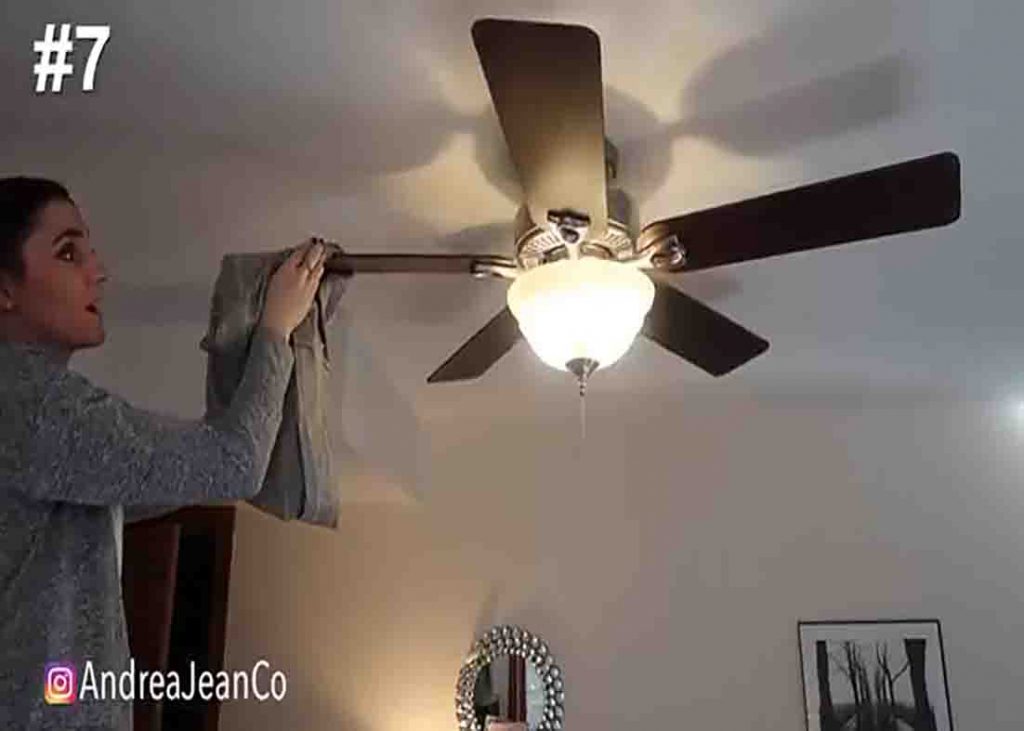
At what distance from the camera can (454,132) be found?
1.75 m

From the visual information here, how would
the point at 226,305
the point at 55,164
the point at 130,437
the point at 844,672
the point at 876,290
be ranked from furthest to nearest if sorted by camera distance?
the point at 844,672
the point at 876,290
the point at 55,164
the point at 226,305
the point at 130,437

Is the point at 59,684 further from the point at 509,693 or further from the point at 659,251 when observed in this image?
the point at 509,693

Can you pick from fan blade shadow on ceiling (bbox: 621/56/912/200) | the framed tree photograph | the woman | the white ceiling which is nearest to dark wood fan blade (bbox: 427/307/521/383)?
the white ceiling

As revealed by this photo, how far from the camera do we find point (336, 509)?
1.47 meters

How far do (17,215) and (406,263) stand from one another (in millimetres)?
545

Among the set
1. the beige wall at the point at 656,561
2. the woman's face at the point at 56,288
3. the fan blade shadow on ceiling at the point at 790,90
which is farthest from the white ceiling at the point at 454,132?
the beige wall at the point at 656,561

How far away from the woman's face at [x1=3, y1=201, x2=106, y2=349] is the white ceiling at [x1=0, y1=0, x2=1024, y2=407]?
40cm

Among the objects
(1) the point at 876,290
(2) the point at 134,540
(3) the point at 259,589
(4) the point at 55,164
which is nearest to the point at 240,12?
(4) the point at 55,164

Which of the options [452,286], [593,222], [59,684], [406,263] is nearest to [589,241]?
[593,222]

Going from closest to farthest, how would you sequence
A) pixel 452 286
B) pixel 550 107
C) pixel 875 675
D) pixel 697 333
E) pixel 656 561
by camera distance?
pixel 550 107
pixel 697 333
pixel 452 286
pixel 875 675
pixel 656 561

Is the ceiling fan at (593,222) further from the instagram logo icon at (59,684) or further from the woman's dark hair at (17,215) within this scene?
the instagram logo icon at (59,684)

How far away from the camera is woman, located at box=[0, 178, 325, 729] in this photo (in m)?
1.09

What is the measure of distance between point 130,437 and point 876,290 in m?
→ 1.76

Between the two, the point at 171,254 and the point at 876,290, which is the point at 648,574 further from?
the point at 171,254
